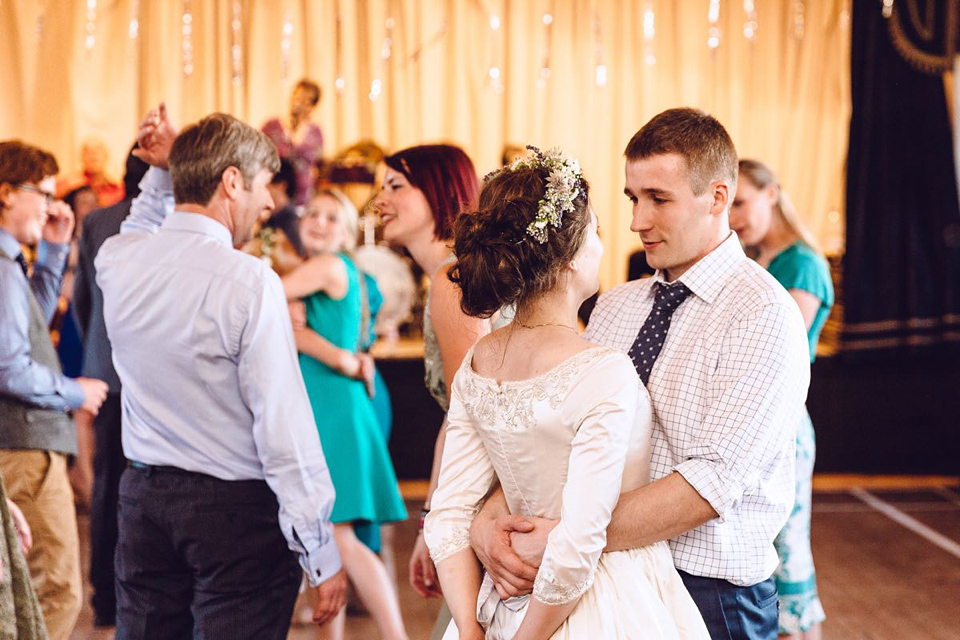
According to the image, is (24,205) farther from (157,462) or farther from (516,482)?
(516,482)

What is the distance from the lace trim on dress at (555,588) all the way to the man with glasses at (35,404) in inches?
67.3

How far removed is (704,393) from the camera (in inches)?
70.9

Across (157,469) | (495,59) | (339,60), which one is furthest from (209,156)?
(495,59)

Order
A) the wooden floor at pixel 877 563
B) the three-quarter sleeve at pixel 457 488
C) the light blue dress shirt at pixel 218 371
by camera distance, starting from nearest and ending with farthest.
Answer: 1. the three-quarter sleeve at pixel 457 488
2. the light blue dress shirt at pixel 218 371
3. the wooden floor at pixel 877 563

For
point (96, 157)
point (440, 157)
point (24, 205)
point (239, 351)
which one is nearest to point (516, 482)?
point (239, 351)

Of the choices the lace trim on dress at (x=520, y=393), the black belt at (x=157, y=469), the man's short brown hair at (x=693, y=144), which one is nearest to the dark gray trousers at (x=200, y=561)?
the black belt at (x=157, y=469)

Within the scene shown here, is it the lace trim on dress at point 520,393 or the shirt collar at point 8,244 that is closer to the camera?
the lace trim on dress at point 520,393

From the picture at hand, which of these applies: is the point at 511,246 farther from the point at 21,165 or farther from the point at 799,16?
the point at 799,16

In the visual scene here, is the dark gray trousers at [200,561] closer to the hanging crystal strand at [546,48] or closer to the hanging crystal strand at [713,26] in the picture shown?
the hanging crystal strand at [546,48]

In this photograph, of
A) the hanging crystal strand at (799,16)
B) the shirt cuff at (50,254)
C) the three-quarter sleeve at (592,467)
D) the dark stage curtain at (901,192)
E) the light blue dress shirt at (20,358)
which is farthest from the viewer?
the hanging crystal strand at (799,16)

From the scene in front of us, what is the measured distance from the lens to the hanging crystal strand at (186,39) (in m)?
8.27

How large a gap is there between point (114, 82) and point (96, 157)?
0.99 meters

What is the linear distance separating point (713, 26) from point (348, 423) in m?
5.97

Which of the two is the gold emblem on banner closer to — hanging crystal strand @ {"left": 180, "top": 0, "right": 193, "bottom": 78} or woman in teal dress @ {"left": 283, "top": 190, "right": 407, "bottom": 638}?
woman in teal dress @ {"left": 283, "top": 190, "right": 407, "bottom": 638}
